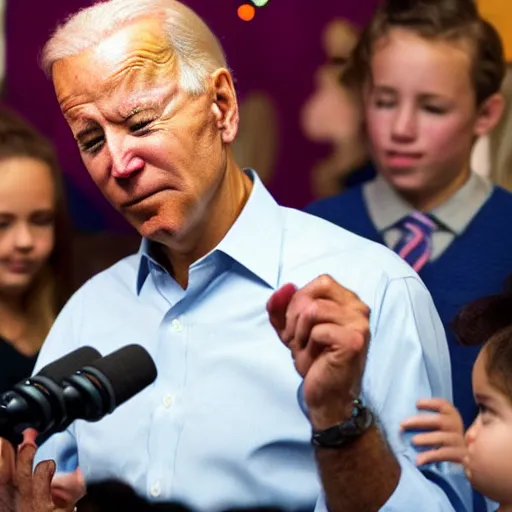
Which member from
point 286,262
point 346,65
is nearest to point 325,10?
point 346,65

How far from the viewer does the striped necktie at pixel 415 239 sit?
1.44 meters

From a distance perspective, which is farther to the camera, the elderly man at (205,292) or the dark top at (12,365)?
the dark top at (12,365)

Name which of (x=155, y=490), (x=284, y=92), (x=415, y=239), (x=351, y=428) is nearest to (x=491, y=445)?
(x=351, y=428)

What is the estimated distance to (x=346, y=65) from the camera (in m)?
1.50

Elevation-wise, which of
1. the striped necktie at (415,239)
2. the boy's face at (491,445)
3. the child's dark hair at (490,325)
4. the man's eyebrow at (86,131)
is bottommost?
the boy's face at (491,445)

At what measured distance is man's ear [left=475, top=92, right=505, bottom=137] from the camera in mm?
1447

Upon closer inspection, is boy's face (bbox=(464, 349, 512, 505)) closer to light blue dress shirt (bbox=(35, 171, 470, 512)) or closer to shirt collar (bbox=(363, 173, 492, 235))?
light blue dress shirt (bbox=(35, 171, 470, 512))

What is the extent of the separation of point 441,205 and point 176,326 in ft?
1.13

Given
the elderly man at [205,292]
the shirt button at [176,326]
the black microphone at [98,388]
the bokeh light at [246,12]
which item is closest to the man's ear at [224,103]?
the elderly man at [205,292]

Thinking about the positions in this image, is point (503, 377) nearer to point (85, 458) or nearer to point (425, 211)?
point (425, 211)

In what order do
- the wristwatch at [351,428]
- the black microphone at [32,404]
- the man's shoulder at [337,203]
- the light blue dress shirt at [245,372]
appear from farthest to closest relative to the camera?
the man's shoulder at [337,203] < the light blue dress shirt at [245,372] < the wristwatch at [351,428] < the black microphone at [32,404]

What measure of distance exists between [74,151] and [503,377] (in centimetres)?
60

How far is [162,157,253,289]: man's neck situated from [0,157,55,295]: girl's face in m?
0.20

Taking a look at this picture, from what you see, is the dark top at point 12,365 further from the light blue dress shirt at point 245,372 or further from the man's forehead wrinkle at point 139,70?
the man's forehead wrinkle at point 139,70
